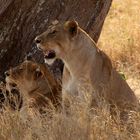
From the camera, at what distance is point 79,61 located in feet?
25.0

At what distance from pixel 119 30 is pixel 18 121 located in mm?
6742

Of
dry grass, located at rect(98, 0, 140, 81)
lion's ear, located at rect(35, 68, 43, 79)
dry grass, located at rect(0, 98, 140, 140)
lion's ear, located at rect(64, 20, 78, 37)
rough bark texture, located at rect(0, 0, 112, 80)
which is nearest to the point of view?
dry grass, located at rect(0, 98, 140, 140)

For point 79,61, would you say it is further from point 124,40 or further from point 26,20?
point 124,40

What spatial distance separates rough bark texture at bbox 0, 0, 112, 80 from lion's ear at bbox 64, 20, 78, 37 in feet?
3.07

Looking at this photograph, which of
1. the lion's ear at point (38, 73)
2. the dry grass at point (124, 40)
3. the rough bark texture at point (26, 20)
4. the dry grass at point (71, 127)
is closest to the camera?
the dry grass at point (71, 127)

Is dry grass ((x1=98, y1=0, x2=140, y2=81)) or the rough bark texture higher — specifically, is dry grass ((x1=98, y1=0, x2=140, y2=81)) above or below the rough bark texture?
below

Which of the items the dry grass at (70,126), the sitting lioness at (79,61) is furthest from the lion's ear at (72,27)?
the dry grass at (70,126)

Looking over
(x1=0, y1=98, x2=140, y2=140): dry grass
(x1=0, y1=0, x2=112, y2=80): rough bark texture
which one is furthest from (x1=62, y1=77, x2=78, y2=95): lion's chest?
(x1=0, y1=0, x2=112, y2=80): rough bark texture

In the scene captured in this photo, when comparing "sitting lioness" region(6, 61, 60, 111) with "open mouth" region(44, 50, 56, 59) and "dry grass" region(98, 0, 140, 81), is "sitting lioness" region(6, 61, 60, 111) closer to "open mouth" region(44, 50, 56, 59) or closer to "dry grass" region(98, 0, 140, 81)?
"open mouth" region(44, 50, 56, 59)

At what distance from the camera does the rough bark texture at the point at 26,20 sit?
8273 mm

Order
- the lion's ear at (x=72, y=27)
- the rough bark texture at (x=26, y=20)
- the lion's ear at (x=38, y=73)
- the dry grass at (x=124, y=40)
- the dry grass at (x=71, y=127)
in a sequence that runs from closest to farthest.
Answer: the dry grass at (x=71, y=127) < the lion's ear at (x=72, y=27) < the lion's ear at (x=38, y=73) < the rough bark texture at (x=26, y=20) < the dry grass at (x=124, y=40)

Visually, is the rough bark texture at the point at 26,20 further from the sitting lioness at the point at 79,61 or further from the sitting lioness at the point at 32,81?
the sitting lioness at the point at 79,61

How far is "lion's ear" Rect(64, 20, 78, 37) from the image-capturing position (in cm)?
740

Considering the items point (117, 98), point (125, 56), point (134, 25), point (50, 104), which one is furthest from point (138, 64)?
point (50, 104)
